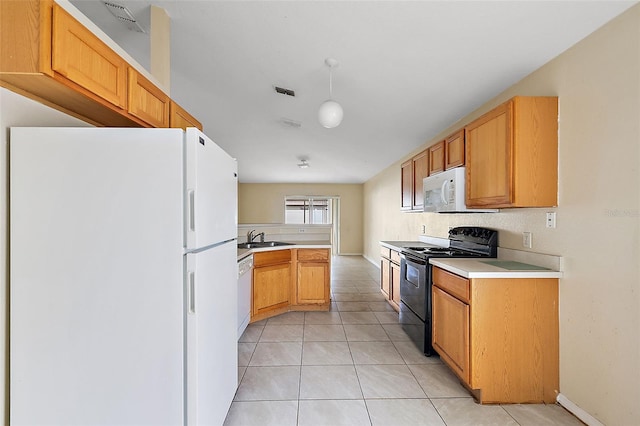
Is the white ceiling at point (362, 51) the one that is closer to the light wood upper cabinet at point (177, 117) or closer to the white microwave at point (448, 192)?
the light wood upper cabinet at point (177, 117)

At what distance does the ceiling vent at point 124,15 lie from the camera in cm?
183

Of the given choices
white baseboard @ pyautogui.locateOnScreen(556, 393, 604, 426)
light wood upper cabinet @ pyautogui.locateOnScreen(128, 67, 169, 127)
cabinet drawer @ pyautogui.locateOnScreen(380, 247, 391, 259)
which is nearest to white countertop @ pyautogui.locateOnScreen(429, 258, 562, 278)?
white baseboard @ pyautogui.locateOnScreen(556, 393, 604, 426)

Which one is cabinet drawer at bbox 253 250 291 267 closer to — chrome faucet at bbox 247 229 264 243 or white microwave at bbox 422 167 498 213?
chrome faucet at bbox 247 229 264 243

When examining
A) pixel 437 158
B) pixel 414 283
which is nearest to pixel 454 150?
pixel 437 158

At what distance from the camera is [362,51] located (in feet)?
6.89

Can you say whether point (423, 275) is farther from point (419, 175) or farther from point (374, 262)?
point (374, 262)

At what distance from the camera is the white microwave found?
246 centimetres

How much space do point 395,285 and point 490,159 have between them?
191 centimetres

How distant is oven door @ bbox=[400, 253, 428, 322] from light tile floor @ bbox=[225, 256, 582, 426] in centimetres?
37

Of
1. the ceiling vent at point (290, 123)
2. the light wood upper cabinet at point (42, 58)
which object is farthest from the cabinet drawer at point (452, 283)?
the ceiling vent at point (290, 123)

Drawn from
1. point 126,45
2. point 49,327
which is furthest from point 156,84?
point 49,327

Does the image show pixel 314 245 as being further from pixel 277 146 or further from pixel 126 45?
pixel 126 45

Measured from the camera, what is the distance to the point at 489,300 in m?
1.87

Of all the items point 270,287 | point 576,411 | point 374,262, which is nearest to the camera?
point 576,411
